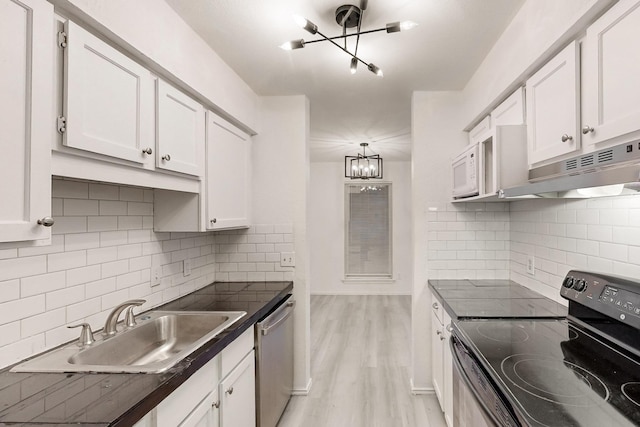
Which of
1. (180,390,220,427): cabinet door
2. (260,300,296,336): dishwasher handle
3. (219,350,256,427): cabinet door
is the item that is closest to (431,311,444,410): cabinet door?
(260,300,296,336): dishwasher handle

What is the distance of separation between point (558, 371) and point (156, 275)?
1.98 meters

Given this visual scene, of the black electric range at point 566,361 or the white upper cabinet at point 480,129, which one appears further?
the white upper cabinet at point 480,129

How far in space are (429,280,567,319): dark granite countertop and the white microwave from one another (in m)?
0.64

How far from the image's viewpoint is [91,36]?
1.23 meters

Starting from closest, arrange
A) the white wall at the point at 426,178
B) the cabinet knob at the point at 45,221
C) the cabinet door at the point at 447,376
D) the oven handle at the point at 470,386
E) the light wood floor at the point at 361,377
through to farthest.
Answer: the cabinet knob at the point at 45,221 < the oven handle at the point at 470,386 < the cabinet door at the point at 447,376 < the light wood floor at the point at 361,377 < the white wall at the point at 426,178

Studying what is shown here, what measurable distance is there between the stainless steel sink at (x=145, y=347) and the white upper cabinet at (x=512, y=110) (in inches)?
70.0

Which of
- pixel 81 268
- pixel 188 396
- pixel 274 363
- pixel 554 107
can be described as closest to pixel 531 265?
pixel 554 107

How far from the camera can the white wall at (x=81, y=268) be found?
1265 mm

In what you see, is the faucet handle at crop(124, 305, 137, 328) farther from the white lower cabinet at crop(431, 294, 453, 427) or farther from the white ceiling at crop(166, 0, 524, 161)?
the white lower cabinet at crop(431, 294, 453, 427)

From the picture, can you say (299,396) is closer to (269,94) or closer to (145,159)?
(145,159)

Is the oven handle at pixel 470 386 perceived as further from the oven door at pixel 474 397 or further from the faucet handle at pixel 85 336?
the faucet handle at pixel 85 336

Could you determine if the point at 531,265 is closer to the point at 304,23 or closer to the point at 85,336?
the point at 304,23

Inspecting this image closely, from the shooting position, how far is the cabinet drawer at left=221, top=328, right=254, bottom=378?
162 cm

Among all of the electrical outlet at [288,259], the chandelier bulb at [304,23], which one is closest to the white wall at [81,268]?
the electrical outlet at [288,259]
